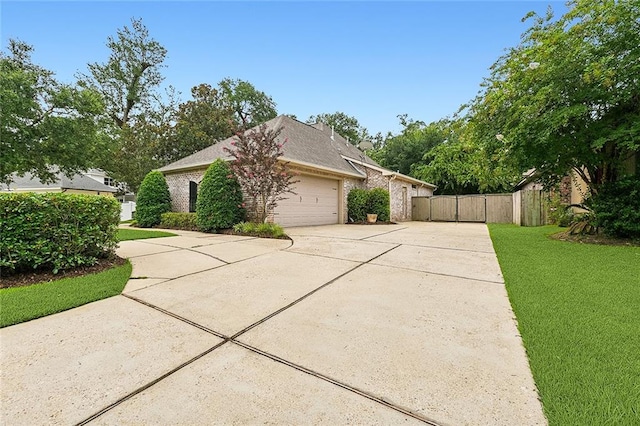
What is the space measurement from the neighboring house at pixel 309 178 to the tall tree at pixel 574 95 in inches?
248

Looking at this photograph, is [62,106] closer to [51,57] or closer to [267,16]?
[51,57]

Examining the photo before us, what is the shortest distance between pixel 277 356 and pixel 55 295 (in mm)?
2796

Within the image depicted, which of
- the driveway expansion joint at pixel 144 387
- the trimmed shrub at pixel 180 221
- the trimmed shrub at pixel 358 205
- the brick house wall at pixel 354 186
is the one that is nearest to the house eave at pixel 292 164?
the brick house wall at pixel 354 186

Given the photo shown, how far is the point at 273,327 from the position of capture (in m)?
2.23

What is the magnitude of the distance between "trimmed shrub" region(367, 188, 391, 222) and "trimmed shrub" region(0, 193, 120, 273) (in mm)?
10538

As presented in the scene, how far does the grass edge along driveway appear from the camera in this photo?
96.1 inches

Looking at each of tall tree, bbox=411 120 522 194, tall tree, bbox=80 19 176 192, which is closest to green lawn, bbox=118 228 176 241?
tall tree, bbox=80 19 176 192

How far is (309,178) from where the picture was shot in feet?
37.0

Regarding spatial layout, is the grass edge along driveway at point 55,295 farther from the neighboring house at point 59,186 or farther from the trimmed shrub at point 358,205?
the neighboring house at point 59,186

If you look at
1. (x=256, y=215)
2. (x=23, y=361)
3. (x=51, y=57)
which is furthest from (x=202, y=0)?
(x=23, y=361)

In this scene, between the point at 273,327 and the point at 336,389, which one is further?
the point at 273,327

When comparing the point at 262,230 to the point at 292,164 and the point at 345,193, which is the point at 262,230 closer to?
the point at 292,164

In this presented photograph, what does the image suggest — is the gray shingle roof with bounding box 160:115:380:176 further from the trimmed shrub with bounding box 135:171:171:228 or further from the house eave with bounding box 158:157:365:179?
the trimmed shrub with bounding box 135:171:171:228

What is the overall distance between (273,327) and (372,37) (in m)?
10.8
